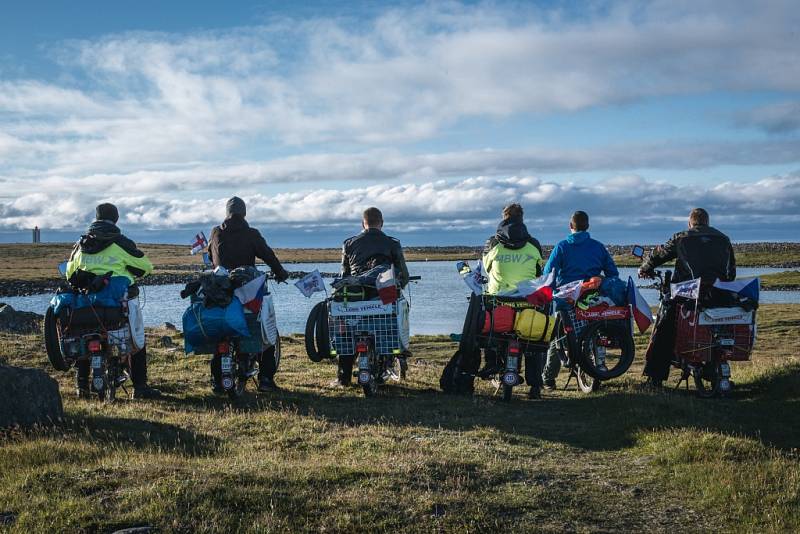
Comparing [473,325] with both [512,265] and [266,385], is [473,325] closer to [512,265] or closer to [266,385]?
[512,265]

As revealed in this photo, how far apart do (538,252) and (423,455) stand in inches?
192

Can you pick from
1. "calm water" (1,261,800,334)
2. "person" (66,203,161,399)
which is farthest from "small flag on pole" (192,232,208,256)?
"calm water" (1,261,800,334)

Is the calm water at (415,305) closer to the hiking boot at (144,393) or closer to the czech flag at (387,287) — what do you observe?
the czech flag at (387,287)

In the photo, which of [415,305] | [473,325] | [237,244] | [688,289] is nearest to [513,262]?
[473,325]

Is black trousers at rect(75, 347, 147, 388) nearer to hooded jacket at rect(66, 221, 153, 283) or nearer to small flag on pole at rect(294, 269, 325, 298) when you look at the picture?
hooded jacket at rect(66, 221, 153, 283)

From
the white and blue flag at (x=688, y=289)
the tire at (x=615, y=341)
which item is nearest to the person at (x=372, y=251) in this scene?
the tire at (x=615, y=341)

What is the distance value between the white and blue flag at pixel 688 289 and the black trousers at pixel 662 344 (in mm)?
479

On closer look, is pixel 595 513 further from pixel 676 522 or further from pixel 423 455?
pixel 423 455

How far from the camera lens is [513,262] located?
39.7ft

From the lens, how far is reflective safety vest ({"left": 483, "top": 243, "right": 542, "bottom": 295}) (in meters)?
12.1

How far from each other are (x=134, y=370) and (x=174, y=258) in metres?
140

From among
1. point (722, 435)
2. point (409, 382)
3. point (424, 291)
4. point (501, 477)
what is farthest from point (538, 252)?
point (424, 291)

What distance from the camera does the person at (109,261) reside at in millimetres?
11289

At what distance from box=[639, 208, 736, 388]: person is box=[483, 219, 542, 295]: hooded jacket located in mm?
1832
